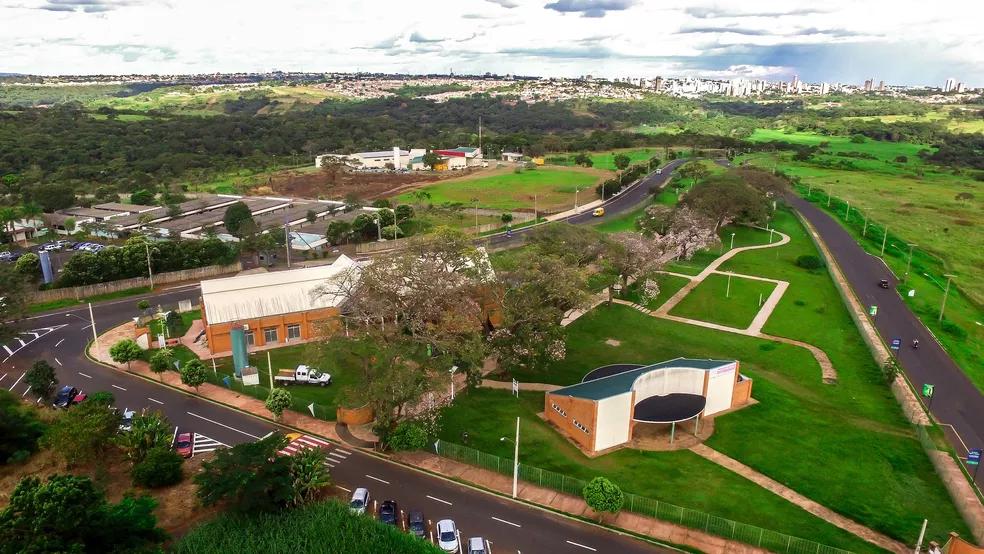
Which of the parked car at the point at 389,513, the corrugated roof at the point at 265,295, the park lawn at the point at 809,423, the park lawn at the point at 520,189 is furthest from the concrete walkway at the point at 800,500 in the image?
the park lawn at the point at 520,189

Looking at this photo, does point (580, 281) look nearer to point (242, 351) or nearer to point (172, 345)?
point (242, 351)

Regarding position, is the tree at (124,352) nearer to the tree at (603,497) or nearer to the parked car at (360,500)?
the parked car at (360,500)

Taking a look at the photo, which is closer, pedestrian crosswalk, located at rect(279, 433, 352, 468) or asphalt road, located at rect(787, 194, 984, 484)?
pedestrian crosswalk, located at rect(279, 433, 352, 468)

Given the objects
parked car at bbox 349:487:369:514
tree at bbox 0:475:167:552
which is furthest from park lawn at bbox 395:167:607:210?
tree at bbox 0:475:167:552

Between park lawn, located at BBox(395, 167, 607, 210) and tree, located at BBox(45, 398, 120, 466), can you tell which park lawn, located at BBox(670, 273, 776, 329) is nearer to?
park lawn, located at BBox(395, 167, 607, 210)

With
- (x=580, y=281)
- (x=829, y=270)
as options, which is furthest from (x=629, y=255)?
(x=829, y=270)

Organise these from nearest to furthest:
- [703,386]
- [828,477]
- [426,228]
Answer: [828,477] < [703,386] < [426,228]

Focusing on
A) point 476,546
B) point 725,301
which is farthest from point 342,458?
point 725,301

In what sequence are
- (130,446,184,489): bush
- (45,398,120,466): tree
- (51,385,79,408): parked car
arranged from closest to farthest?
(130,446,184,489): bush
(45,398,120,466): tree
(51,385,79,408): parked car
